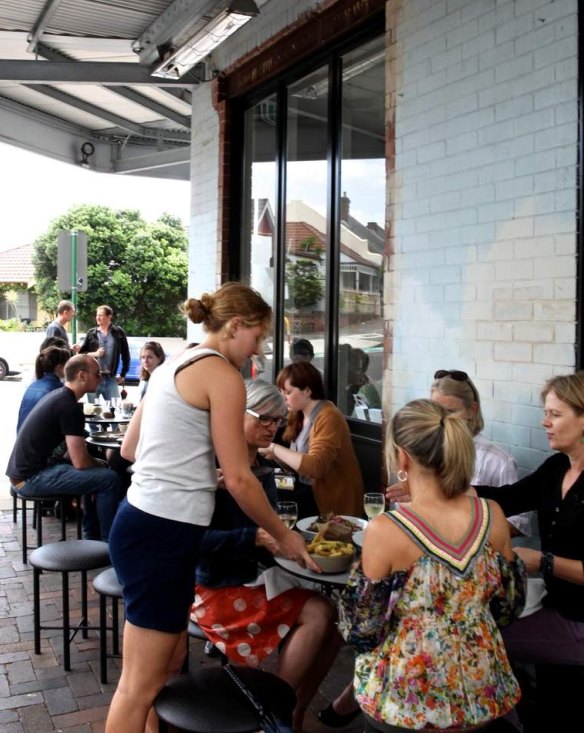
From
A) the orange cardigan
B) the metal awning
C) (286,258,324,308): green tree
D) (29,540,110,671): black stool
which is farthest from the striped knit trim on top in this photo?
the metal awning

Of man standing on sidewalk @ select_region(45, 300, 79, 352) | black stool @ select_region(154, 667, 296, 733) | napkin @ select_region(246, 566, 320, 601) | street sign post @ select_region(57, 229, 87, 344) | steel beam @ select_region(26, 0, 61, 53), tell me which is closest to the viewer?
black stool @ select_region(154, 667, 296, 733)

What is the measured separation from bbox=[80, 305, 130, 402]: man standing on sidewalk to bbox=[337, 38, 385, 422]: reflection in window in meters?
5.20

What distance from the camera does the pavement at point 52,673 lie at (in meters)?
3.25

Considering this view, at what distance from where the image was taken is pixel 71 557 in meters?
3.69

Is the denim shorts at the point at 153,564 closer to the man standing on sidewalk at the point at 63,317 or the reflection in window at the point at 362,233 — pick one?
the reflection in window at the point at 362,233

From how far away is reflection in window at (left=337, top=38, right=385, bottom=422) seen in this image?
215 inches

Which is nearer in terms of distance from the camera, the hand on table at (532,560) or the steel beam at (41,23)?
the hand on table at (532,560)

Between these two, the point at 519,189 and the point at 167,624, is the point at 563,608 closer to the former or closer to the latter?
the point at 167,624

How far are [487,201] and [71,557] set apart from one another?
9.25 ft

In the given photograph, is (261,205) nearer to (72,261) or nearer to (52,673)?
(72,261)

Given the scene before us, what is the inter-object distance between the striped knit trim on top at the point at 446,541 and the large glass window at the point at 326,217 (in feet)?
11.0

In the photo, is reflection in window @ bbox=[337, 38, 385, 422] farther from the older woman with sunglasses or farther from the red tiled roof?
the red tiled roof

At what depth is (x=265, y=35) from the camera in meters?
6.62

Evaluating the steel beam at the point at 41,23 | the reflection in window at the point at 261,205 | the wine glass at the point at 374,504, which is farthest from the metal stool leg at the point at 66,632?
the steel beam at the point at 41,23
